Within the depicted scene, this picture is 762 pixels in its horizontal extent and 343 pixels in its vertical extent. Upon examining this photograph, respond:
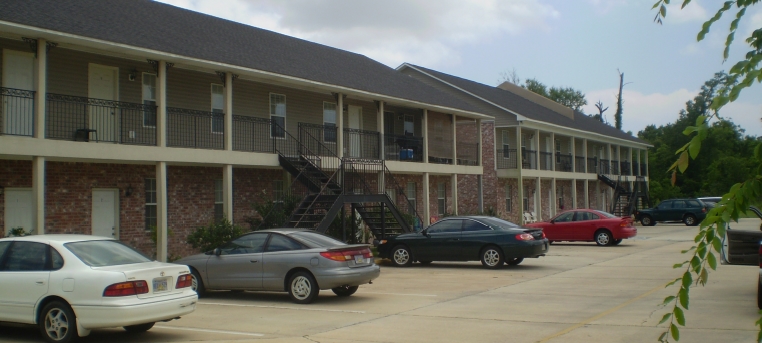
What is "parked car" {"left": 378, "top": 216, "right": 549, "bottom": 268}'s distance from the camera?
19.3 meters

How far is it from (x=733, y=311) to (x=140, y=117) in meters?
15.5

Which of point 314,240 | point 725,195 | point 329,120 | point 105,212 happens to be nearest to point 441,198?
point 329,120

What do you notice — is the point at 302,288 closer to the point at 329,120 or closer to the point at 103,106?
the point at 103,106

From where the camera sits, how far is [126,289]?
9.33m

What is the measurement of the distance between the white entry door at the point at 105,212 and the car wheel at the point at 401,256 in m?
7.85

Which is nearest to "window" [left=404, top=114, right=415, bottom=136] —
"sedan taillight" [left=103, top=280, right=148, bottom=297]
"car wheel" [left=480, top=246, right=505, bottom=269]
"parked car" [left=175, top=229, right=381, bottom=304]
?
"car wheel" [left=480, top=246, right=505, bottom=269]

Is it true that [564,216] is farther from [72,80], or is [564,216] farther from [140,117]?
[72,80]

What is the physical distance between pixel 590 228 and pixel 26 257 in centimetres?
2219

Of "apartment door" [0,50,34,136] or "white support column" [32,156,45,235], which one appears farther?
"apartment door" [0,50,34,136]

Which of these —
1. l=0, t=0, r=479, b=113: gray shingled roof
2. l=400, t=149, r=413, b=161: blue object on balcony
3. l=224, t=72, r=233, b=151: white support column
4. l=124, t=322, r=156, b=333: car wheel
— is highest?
l=0, t=0, r=479, b=113: gray shingled roof

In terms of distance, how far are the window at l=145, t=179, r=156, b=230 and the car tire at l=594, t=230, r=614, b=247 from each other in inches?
640

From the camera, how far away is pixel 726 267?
19.4m

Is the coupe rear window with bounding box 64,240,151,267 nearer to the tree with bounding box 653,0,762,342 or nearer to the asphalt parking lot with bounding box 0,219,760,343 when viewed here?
the asphalt parking lot with bounding box 0,219,760,343

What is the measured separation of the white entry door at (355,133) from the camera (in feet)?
89.5
